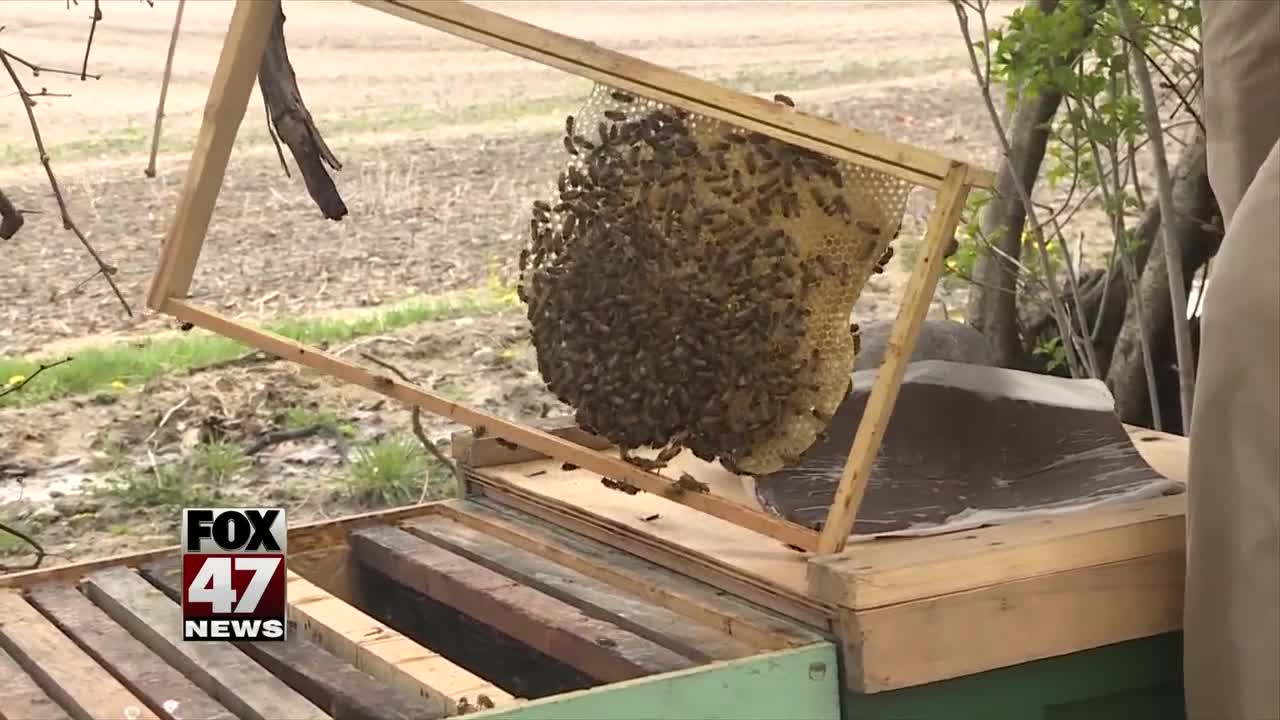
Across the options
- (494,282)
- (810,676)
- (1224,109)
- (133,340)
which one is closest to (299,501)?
(133,340)

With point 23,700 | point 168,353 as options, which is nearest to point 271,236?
point 168,353

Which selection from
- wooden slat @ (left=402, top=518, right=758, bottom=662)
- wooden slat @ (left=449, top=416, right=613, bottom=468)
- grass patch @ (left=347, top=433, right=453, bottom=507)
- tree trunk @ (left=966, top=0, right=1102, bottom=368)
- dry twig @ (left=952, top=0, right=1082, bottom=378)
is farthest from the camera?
tree trunk @ (left=966, top=0, right=1102, bottom=368)

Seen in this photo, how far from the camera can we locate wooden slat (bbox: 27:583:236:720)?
41.3 inches

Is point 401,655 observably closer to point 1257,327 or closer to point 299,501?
point 1257,327

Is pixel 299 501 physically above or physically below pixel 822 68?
below

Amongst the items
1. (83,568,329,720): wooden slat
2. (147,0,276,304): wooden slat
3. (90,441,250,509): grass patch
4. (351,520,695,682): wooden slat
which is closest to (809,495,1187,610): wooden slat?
(351,520,695,682): wooden slat

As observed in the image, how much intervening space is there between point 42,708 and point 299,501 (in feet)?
3.17

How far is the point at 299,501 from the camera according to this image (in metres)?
2.01

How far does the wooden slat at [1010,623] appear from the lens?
3.58ft

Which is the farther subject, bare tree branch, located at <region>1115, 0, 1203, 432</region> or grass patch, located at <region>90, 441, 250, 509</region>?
bare tree branch, located at <region>1115, 0, 1203, 432</region>

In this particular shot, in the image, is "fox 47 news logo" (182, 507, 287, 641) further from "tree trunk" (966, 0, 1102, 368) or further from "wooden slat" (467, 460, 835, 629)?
"tree trunk" (966, 0, 1102, 368)

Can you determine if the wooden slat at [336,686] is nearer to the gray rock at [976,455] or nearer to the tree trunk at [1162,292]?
the gray rock at [976,455]

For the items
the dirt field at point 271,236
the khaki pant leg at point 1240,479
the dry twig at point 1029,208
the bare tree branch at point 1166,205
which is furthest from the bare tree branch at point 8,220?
the bare tree branch at point 1166,205

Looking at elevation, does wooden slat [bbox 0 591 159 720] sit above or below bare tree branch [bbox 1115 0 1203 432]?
below
